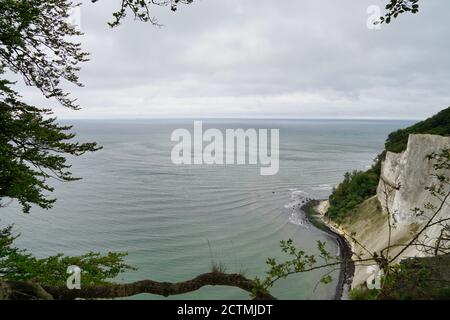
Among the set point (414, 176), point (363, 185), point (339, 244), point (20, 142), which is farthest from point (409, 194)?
point (20, 142)

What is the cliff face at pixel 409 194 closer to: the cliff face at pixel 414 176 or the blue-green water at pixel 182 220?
the cliff face at pixel 414 176

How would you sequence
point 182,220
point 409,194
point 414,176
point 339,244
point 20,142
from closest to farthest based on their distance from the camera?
point 20,142, point 414,176, point 409,194, point 339,244, point 182,220

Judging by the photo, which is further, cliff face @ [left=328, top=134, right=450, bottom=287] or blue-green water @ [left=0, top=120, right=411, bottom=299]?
blue-green water @ [left=0, top=120, right=411, bottom=299]

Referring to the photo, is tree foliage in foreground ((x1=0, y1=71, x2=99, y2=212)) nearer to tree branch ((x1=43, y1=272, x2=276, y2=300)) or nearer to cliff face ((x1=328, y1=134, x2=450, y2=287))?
tree branch ((x1=43, y1=272, x2=276, y2=300))

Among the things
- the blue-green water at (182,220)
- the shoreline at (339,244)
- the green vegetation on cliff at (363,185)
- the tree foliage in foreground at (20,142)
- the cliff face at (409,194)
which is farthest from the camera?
the green vegetation on cliff at (363,185)

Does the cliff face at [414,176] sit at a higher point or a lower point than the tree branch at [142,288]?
higher

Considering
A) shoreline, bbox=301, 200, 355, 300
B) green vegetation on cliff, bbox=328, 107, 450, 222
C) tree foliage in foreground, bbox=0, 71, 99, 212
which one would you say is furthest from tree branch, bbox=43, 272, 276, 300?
green vegetation on cliff, bbox=328, 107, 450, 222

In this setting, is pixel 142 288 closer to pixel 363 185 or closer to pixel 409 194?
pixel 409 194

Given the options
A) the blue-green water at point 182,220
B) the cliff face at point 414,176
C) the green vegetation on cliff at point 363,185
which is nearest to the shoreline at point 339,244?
the blue-green water at point 182,220

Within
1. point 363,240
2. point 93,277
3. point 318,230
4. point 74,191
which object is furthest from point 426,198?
point 74,191
